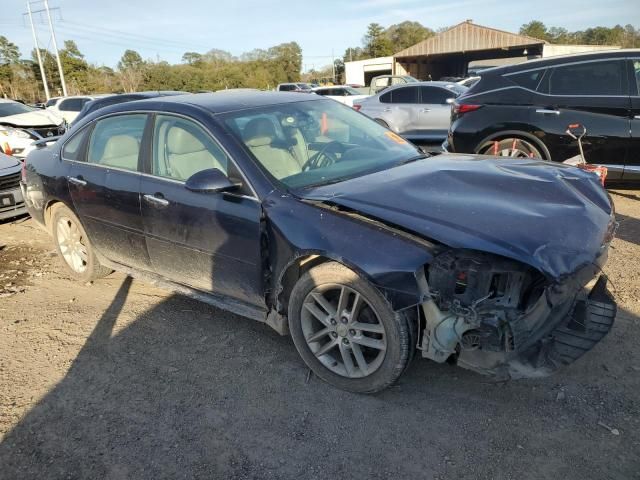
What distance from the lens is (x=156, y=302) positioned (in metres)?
4.28

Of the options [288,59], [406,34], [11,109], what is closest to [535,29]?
[406,34]

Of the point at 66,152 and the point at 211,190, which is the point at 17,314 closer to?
the point at 66,152

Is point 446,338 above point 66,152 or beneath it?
beneath

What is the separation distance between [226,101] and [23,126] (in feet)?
32.9

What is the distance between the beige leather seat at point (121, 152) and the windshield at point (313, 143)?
2.98 feet

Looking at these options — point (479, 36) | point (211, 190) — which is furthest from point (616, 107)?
point (479, 36)

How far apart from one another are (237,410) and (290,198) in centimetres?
130

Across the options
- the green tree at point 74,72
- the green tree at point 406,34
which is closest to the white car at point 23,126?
the green tree at point 74,72

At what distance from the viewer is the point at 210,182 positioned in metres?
3.00

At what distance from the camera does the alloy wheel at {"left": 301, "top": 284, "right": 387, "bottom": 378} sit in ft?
9.08

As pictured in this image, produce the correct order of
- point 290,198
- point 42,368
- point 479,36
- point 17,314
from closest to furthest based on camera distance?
point 290,198
point 42,368
point 17,314
point 479,36

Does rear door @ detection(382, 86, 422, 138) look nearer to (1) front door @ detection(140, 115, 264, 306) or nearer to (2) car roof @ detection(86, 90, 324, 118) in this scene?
(2) car roof @ detection(86, 90, 324, 118)

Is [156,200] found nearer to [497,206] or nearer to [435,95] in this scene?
[497,206]

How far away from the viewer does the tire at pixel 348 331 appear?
8.64 ft
